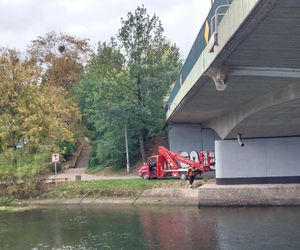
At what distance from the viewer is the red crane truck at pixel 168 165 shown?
34562 mm

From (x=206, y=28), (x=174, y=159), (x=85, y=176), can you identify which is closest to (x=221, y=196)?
(x=174, y=159)

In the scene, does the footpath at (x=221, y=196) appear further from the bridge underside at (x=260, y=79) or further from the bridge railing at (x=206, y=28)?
the bridge railing at (x=206, y=28)

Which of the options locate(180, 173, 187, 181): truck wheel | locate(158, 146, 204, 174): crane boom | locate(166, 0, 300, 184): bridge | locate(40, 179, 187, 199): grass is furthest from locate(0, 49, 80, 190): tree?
locate(166, 0, 300, 184): bridge

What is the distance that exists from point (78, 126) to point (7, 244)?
32.7m

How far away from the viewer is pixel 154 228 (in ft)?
71.6

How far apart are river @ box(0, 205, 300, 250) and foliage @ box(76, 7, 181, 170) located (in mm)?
12611

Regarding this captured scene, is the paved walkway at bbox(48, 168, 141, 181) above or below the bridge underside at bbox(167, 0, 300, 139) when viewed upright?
below

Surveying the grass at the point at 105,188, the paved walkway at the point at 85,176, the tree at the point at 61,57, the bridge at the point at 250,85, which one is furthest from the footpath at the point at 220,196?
the tree at the point at 61,57

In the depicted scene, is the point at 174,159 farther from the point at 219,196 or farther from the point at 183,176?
the point at 219,196

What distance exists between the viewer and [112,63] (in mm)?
41406

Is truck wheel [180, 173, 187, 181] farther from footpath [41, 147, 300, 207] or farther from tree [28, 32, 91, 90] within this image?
tree [28, 32, 91, 90]

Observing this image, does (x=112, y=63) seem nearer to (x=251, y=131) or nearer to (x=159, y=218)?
(x=251, y=131)

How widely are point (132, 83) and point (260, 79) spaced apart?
26.0 metres

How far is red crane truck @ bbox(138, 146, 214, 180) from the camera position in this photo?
34562 millimetres
